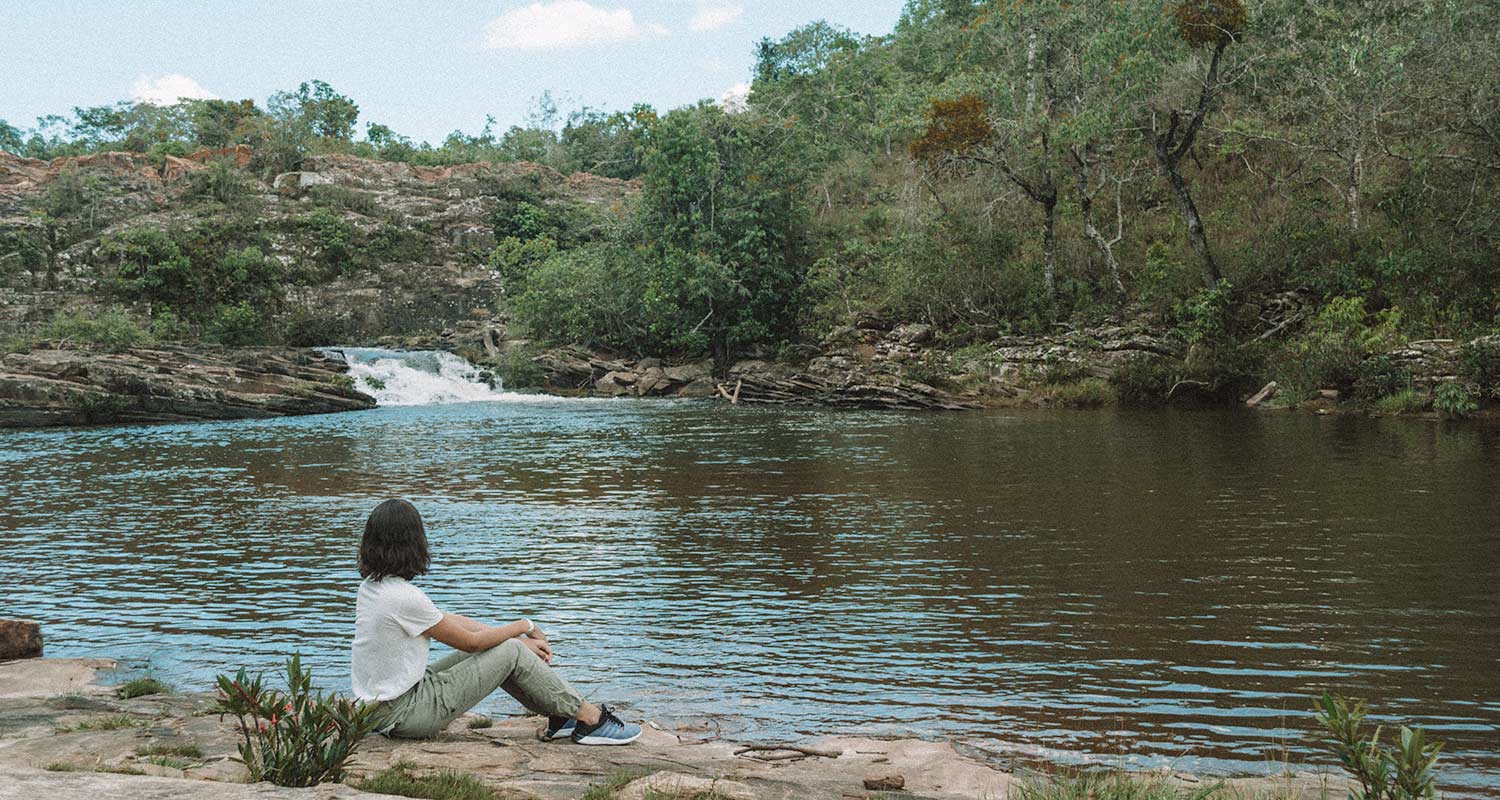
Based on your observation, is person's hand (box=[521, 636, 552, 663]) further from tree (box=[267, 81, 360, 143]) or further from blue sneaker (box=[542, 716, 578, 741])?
tree (box=[267, 81, 360, 143])

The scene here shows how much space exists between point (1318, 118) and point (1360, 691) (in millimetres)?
29547

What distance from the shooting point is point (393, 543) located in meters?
5.06

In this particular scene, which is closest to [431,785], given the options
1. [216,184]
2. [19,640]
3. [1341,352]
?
[19,640]

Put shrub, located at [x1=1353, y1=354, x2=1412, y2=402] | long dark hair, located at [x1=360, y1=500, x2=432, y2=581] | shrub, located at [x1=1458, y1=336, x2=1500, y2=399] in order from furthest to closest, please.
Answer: shrub, located at [x1=1353, y1=354, x2=1412, y2=402]
shrub, located at [x1=1458, y1=336, x2=1500, y2=399]
long dark hair, located at [x1=360, y1=500, x2=432, y2=581]

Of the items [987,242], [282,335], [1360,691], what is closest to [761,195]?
[987,242]

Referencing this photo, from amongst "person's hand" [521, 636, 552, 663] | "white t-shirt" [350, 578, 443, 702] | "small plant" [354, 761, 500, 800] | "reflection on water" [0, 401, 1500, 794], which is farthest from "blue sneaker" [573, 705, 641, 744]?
"small plant" [354, 761, 500, 800]

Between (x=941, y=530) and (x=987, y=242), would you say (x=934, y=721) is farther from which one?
(x=987, y=242)

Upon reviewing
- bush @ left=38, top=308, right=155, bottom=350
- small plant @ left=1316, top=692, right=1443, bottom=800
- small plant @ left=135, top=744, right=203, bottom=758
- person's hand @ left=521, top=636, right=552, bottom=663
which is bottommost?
small plant @ left=135, top=744, right=203, bottom=758

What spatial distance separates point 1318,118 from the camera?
3064 cm

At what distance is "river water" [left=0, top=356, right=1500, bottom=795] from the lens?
20.3 feet

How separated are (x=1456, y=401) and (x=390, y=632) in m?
23.7

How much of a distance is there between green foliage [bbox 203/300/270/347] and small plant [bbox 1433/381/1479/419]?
40.0 meters

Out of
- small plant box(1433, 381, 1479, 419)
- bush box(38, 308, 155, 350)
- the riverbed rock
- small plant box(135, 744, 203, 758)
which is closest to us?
small plant box(135, 744, 203, 758)

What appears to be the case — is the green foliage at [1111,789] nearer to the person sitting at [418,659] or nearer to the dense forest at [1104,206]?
the person sitting at [418,659]
